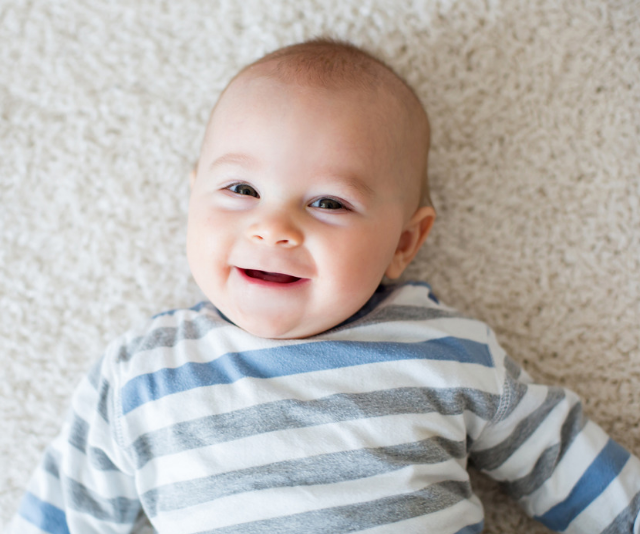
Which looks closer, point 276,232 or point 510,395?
point 276,232

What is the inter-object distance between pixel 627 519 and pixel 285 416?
555 millimetres

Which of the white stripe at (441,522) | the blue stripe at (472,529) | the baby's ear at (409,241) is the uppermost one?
the baby's ear at (409,241)

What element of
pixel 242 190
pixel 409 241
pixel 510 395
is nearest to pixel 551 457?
pixel 510 395

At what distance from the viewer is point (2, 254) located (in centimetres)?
107

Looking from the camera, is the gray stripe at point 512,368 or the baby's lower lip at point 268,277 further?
the gray stripe at point 512,368

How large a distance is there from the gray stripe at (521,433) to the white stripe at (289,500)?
169 millimetres

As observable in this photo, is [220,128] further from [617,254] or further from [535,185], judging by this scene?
[617,254]

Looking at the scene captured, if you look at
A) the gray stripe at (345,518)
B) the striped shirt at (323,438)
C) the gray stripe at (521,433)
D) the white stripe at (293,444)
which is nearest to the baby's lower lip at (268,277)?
the striped shirt at (323,438)

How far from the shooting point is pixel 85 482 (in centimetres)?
91

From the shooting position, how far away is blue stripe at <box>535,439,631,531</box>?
2.98ft

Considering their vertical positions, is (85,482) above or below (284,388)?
below

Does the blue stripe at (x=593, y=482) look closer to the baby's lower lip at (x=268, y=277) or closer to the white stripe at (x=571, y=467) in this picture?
the white stripe at (x=571, y=467)

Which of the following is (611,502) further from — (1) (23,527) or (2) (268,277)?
(1) (23,527)

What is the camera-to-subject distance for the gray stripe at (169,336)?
3.04ft
